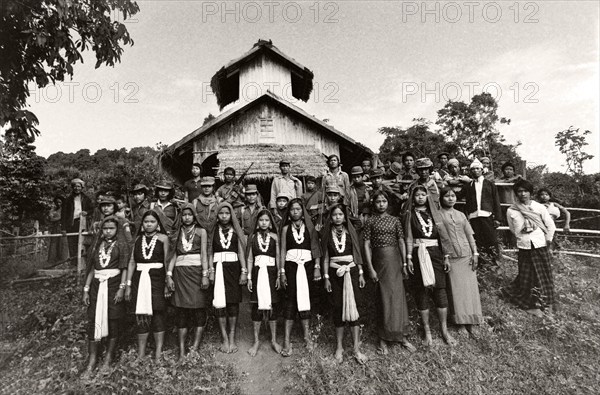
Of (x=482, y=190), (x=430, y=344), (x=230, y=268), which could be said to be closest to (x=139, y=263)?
(x=230, y=268)

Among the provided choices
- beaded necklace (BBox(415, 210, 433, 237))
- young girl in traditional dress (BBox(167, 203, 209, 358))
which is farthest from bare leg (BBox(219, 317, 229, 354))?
beaded necklace (BBox(415, 210, 433, 237))

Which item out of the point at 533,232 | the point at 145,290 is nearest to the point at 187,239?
the point at 145,290

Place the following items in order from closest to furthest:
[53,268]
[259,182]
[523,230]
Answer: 1. [523,230]
2. [53,268]
3. [259,182]

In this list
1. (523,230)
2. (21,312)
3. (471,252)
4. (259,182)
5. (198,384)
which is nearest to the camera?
(198,384)

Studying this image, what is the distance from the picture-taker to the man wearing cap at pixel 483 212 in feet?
20.4

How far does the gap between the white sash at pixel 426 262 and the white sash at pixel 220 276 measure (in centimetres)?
243

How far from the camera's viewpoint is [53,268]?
25.0 feet

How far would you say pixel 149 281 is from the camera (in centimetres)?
465

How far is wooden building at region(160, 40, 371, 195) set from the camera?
9680 mm

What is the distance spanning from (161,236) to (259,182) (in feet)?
17.3

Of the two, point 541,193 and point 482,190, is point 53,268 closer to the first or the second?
point 482,190

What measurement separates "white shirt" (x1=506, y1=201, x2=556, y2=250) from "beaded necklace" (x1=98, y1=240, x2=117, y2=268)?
18.7 ft

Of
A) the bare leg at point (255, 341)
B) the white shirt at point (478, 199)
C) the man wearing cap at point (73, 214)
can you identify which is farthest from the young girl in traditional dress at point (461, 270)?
the man wearing cap at point (73, 214)

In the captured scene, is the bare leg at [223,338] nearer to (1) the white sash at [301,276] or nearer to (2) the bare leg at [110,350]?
(1) the white sash at [301,276]
